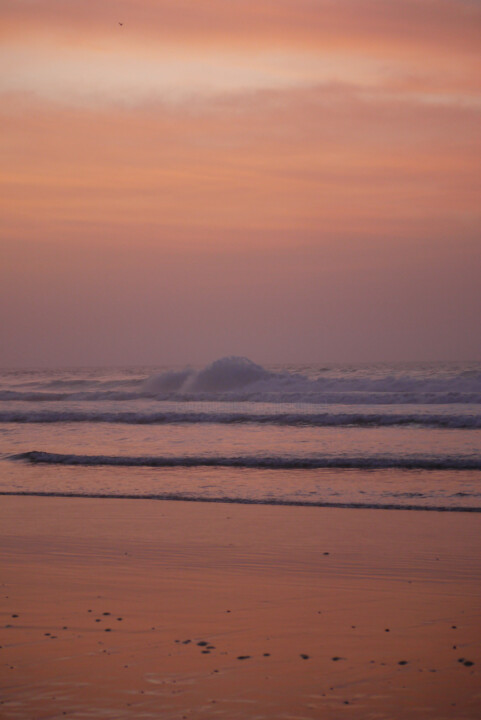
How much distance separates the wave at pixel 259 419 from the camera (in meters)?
20.0

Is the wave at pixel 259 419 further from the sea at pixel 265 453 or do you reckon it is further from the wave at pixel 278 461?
the wave at pixel 278 461

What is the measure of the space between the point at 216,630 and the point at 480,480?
24.4 feet

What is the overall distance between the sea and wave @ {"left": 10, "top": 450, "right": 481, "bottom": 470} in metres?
0.02

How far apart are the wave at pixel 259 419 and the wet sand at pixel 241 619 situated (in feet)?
40.2

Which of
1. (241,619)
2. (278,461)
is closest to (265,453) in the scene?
(278,461)

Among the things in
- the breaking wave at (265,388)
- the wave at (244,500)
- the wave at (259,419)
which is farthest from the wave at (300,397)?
the wave at (244,500)

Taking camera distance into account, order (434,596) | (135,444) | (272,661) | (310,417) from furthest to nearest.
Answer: (310,417)
(135,444)
(434,596)
(272,661)

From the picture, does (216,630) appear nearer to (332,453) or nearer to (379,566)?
(379,566)

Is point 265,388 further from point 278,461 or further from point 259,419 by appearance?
A: point 278,461

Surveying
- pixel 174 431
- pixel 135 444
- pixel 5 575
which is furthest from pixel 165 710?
pixel 174 431

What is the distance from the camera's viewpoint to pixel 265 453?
14.4 m

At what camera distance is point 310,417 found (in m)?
21.8

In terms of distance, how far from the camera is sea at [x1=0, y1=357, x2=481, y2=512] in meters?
10.2

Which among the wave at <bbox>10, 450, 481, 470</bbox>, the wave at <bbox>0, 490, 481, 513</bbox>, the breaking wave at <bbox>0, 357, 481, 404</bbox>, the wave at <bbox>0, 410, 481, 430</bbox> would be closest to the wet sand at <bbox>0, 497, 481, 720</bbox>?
the wave at <bbox>0, 490, 481, 513</bbox>
